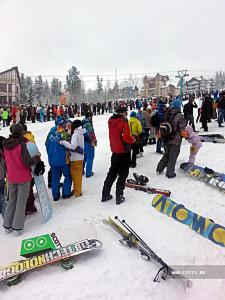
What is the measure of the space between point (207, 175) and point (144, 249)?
3.06m

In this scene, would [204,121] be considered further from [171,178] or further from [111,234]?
[111,234]

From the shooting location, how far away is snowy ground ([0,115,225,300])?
9.97 feet

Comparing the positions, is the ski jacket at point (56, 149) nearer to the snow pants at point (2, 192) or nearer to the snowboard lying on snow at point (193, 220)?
the snow pants at point (2, 192)

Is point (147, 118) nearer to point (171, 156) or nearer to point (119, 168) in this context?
point (171, 156)

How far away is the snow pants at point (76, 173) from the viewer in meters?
5.60

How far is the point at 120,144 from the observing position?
5.12 meters

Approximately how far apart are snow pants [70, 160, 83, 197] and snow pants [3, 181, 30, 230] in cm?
126

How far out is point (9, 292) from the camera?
3.15m

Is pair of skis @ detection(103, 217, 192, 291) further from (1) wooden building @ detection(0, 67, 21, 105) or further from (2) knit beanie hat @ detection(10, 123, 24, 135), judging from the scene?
(1) wooden building @ detection(0, 67, 21, 105)

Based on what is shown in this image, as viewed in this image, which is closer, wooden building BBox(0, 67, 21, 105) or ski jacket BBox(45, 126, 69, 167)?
ski jacket BBox(45, 126, 69, 167)

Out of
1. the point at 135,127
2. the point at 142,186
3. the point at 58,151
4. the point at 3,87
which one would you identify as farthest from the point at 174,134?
the point at 3,87

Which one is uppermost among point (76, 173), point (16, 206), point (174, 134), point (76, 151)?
point (174, 134)

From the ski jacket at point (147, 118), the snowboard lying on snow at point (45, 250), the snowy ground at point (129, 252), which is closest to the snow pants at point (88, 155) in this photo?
the snowy ground at point (129, 252)

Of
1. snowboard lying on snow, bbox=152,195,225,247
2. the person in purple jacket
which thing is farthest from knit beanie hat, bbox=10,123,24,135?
the person in purple jacket
